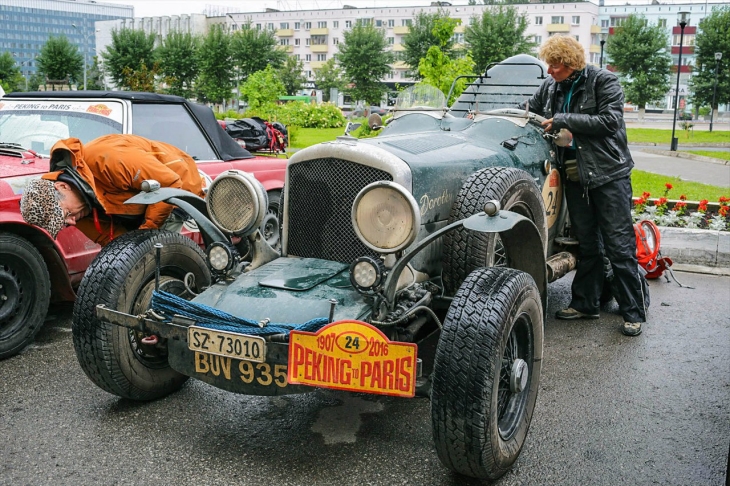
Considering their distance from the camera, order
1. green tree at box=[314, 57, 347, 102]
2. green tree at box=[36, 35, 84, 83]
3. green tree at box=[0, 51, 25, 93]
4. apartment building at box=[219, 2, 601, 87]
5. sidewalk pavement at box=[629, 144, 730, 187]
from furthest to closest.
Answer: apartment building at box=[219, 2, 601, 87] → green tree at box=[314, 57, 347, 102] → green tree at box=[36, 35, 84, 83] → green tree at box=[0, 51, 25, 93] → sidewalk pavement at box=[629, 144, 730, 187]

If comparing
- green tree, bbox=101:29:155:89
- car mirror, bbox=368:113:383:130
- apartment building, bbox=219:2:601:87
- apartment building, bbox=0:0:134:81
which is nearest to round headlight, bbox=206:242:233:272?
→ car mirror, bbox=368:113:383:130

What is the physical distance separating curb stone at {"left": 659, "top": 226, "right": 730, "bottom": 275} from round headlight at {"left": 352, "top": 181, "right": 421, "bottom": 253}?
5200mm

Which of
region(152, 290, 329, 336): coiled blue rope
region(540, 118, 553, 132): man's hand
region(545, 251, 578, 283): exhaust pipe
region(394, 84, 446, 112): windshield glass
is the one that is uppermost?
region(394, 84, 446, 112): windshield glass

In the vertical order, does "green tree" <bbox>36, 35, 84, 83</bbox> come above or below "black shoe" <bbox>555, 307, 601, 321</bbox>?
above

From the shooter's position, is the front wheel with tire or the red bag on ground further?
the red bag on ground

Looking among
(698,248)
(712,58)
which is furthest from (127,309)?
(712,58)

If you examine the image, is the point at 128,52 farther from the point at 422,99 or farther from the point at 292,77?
the point at 422,99

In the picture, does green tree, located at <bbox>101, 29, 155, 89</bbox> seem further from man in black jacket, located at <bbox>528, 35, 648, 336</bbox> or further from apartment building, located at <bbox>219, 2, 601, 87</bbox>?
man in black jacket, located at <bbox>528, 35, 648, 336</bbox>

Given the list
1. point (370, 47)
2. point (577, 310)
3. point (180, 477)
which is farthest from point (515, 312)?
point (370, 47)

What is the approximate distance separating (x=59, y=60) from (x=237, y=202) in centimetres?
5691

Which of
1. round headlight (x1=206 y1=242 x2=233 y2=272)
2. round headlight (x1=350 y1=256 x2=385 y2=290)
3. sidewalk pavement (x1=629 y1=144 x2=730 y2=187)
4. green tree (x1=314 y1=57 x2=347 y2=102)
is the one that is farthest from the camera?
green tree (x1=314 y1=57 x2=347 y2=102)

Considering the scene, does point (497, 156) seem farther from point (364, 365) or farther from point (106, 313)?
point (106, 313)

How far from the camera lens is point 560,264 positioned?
18.5 ft

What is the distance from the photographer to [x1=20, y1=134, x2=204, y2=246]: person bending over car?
4.09 meters
